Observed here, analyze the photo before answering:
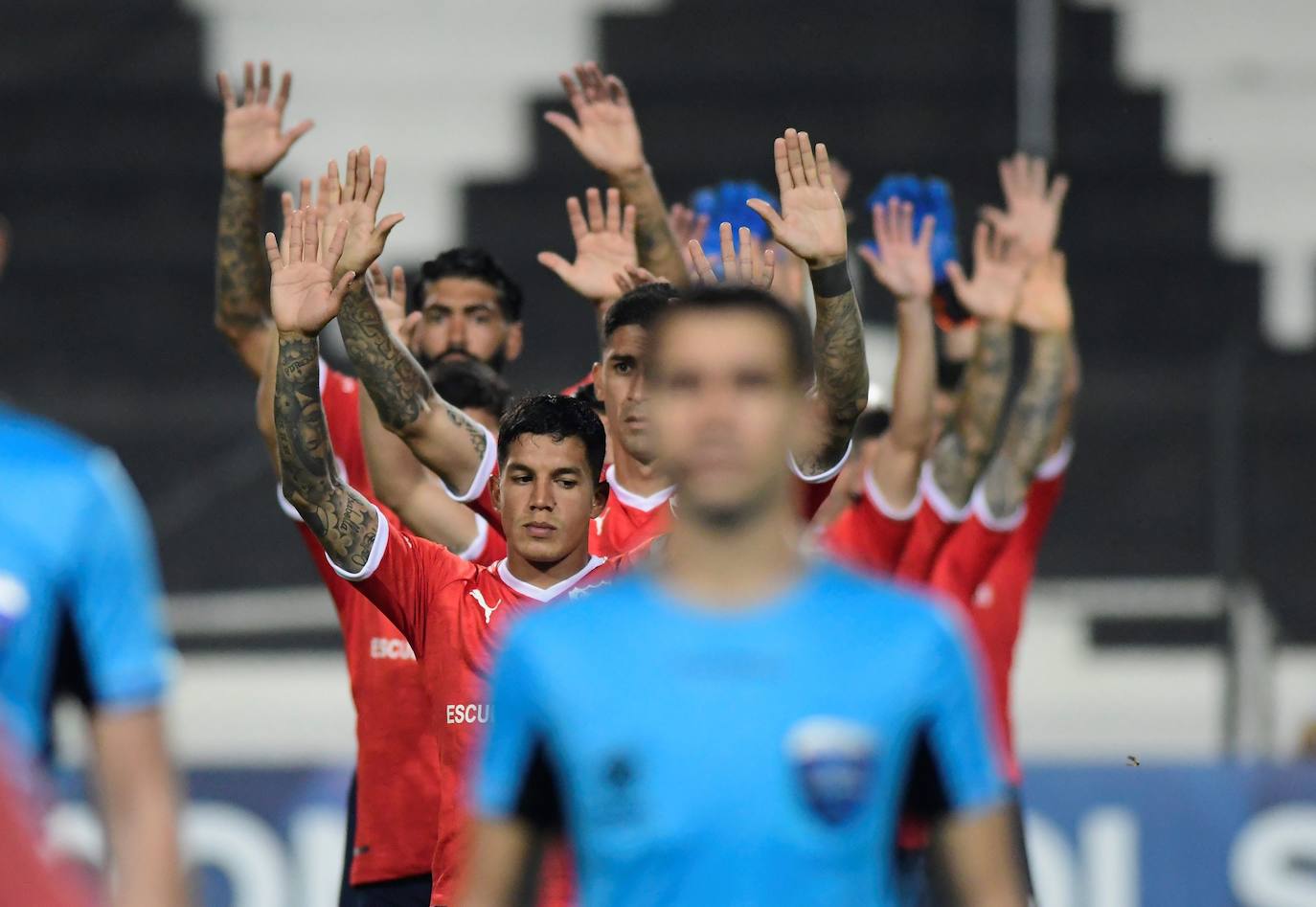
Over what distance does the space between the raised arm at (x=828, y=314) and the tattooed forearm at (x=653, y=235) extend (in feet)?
4.11

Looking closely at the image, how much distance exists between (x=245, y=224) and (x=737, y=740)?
3422 mm

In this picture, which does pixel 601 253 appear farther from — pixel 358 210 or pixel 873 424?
pixel 873 424

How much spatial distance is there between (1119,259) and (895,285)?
5937 mm

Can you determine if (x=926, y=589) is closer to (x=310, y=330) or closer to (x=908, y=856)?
(x=908, y=856)

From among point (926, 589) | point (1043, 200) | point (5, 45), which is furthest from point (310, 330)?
point (5, 45)

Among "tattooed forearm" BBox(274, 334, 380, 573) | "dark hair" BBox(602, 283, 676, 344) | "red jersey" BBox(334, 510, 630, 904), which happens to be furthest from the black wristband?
"tattooed forearm" BBox(274, 334, 380, 573)

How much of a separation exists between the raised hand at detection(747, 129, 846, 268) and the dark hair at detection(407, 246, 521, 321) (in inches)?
57.5

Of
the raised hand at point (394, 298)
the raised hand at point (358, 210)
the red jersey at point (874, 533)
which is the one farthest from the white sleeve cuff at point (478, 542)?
the red jersey at point (874, 533)

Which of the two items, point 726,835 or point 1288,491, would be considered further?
point 1288,491

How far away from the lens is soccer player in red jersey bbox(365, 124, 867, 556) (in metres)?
4.17

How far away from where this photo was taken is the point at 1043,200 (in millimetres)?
7441

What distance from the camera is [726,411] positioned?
2432 mm

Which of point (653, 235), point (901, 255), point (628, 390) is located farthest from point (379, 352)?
point (901, 255)

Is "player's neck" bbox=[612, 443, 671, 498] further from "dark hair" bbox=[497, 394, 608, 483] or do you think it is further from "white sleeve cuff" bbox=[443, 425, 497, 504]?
"dark hair" bbox=[497, 394, 608, 483]
